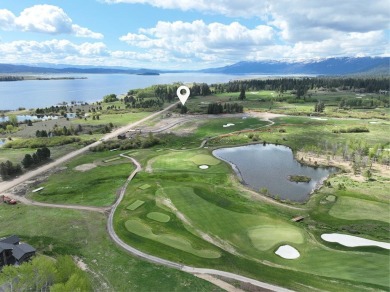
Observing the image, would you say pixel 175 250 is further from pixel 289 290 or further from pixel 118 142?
pixel 118 142

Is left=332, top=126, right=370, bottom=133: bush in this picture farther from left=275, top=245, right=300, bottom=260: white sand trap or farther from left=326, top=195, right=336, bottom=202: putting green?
left=275, top=245, right=300, bottom=260: white sand trap

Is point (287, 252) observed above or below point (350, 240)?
above

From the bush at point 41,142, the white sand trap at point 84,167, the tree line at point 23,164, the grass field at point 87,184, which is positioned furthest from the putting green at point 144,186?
the bush at point 41,142

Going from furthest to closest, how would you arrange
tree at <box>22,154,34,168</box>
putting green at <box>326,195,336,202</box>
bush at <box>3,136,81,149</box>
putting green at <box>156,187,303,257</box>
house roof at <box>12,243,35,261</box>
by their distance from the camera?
bush at <box>3,136,81,149</box> < tree at <box>22,154,34,168</box> < putting green at <box>326,195,336,202</box> < putting green at <box>156,187,303,257</box> < house roof at <box>12,243,35,261</box>

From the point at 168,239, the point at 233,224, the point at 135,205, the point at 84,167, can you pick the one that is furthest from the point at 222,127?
the point at 168,239

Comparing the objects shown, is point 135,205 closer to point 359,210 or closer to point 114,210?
point 114,210

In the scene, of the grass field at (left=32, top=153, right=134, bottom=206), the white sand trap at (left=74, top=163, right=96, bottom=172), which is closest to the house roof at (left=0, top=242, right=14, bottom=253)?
the grass field at (left=32, top=153, right=134, bottom=206)

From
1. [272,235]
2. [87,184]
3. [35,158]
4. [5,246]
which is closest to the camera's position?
[5,246]
